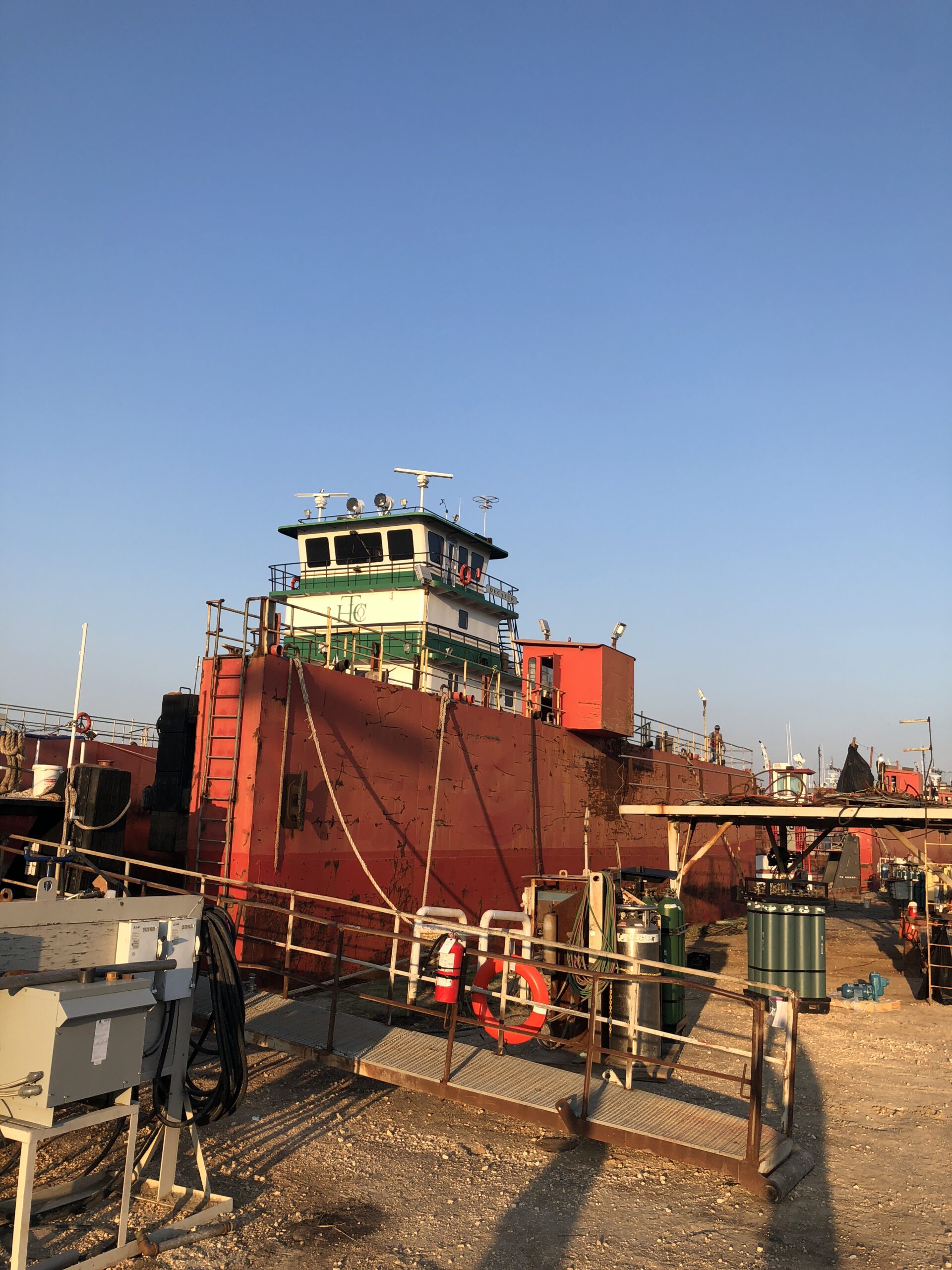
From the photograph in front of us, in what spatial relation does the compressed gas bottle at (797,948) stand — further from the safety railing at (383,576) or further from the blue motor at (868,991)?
the safety railing at (383,576)

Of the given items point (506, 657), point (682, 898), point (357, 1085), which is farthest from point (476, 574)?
point (357, 1085)

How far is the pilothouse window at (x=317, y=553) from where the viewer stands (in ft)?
83.4

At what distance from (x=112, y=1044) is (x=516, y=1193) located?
290 cm

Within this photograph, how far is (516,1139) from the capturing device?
23.6ft

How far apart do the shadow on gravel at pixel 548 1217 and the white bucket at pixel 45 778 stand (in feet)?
30.5

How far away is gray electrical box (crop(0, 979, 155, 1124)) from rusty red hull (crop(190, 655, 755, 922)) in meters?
7.88

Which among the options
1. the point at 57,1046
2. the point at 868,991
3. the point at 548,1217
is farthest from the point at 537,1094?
the point at 868,991

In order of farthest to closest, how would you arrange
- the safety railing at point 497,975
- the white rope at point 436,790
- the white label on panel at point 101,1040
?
the white rope at point 436,790, the safety railing at point 497,975, the white label on panel at point 101,1040

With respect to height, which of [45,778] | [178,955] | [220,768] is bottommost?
[178,955]

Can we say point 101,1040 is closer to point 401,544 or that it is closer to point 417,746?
point 417,746

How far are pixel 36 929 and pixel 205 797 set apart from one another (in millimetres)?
8402

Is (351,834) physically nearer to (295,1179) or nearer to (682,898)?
(295,1179)

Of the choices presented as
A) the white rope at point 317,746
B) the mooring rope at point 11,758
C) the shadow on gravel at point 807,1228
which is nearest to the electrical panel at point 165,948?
the shadow on gravel at point 807,1228

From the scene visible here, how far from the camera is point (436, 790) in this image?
1697cm
